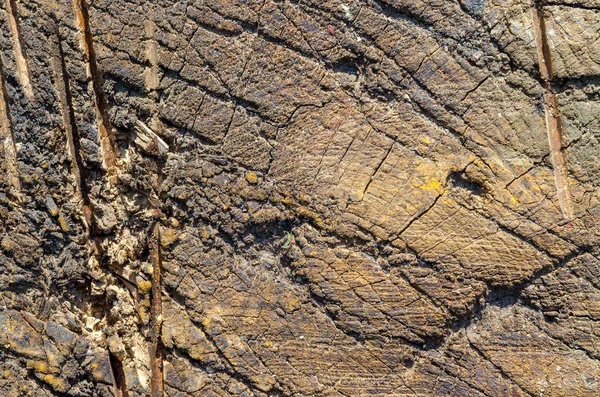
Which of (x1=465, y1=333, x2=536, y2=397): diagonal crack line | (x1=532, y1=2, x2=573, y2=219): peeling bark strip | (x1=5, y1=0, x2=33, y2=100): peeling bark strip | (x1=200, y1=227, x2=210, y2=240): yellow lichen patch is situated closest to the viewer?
(x1=532, y1=2, x2=573, y2=219): peeling bark strip

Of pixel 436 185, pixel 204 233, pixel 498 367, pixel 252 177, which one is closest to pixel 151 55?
pixel 252 177

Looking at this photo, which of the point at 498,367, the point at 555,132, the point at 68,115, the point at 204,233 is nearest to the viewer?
the point at 555,132

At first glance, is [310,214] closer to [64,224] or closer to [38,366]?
[64,224]

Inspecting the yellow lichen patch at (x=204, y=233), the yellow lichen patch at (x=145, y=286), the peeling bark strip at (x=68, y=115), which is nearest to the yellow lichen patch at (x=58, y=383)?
the yellow lichen patch at (x=145, y=286)

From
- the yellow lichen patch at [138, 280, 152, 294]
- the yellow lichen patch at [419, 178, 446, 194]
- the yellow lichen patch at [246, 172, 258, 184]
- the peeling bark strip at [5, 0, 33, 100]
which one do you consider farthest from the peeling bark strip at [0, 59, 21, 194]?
the yellow lichen patch at [419, 178, 446, 194]

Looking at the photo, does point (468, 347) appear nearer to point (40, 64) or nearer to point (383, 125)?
point (383, 125)

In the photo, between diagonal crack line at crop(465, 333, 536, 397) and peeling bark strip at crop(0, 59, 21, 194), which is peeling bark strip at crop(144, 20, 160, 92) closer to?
peeling bark strip at crop(0, 59, 21, 194)

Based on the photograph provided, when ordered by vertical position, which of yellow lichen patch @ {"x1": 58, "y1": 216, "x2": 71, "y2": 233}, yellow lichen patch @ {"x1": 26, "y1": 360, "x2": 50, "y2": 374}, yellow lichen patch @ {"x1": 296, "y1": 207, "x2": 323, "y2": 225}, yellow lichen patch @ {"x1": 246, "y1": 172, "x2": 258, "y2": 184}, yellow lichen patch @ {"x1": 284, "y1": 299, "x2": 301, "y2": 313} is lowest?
yellow lichen patch @ {"x1": 26, "y1": 360, "x2": 50, "y2": 374}
